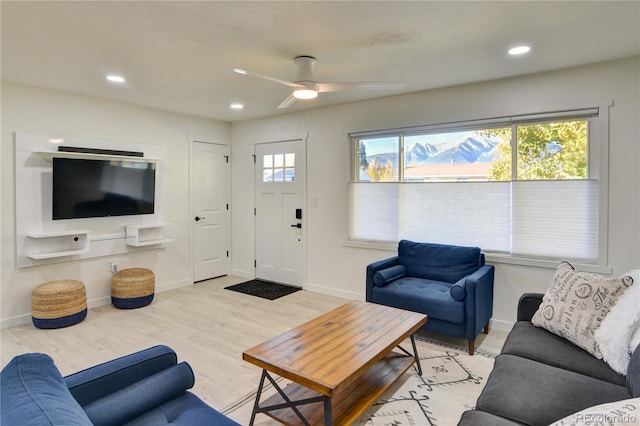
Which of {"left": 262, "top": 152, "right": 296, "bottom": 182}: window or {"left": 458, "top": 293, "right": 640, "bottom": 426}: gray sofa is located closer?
{"left": 458, "top": 293, "right": 640, "bottom": 426}: gray sofa

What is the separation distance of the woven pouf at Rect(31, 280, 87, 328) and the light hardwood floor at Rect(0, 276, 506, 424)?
9cm

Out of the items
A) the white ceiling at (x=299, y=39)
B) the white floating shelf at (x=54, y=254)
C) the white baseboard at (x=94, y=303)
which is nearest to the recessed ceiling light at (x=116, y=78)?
the white ceiling at (x=299, y=39)

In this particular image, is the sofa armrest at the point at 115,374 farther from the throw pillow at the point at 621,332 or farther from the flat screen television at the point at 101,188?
the flat screen television at the point at 101,188

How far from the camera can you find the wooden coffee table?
1913mm

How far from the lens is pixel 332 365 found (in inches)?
78.6

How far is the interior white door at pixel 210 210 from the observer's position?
18.1 ft

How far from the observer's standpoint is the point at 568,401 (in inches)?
61.4

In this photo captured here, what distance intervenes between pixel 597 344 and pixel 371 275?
194cm

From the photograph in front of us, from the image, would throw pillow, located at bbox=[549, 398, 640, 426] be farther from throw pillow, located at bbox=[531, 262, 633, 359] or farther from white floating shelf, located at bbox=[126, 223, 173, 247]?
white floating shelf, located at bbox=[126, 223, 173, 247]

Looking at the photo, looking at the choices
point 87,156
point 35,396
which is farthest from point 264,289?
point 35,396

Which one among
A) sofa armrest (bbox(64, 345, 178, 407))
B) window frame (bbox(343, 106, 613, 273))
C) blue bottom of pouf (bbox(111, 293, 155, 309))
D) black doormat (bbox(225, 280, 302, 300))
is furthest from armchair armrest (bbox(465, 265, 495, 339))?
blue bottom of pouf (bbox(111, 293, 155, 309))

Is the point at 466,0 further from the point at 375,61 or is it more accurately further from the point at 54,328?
the point at 54,328

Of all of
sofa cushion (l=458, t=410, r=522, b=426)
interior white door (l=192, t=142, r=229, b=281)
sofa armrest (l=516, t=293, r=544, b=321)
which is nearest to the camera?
sofa cushion (l=458, t=410, r=522, b=426)

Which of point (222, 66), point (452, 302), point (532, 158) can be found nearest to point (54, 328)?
point (222, 66)
